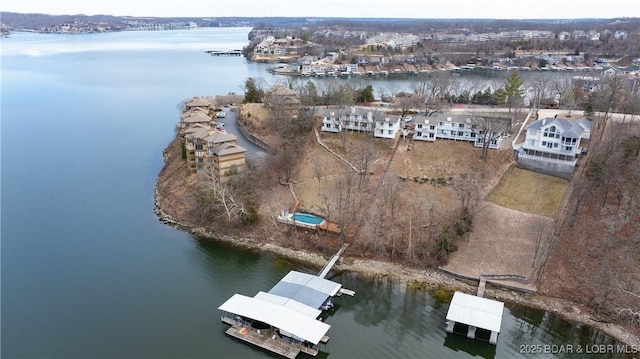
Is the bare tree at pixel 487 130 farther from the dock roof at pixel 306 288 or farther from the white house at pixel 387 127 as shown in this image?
the dock roof at pixel 306 288

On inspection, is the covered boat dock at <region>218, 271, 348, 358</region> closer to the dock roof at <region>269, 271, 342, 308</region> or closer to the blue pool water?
the dock roof at <region>269, 271, 342, 308</region>

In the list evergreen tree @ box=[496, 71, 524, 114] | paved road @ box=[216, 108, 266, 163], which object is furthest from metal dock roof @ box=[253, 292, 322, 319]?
evergreen tree @ box=[496, 71, 524, 114]

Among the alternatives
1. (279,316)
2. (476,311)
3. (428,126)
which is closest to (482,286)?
(476,311)

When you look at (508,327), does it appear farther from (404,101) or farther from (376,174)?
(404,101)

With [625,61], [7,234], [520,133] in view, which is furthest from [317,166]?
[625,61]

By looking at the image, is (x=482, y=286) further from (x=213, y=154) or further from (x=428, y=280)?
(x=213, y=154)

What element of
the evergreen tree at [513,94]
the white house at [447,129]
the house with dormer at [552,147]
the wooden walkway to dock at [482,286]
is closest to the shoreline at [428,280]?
the wooden walkway to dock at [482,286]
